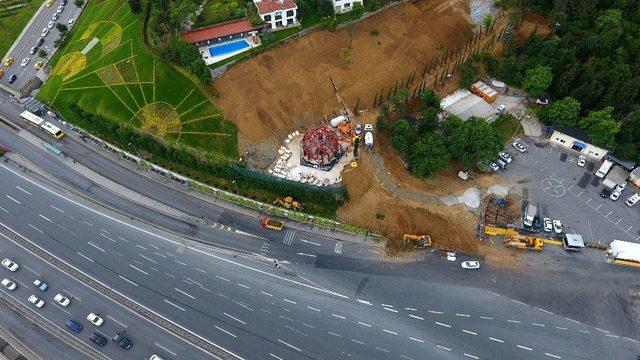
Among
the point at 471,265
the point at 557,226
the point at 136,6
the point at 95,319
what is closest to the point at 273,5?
the point at 136,6

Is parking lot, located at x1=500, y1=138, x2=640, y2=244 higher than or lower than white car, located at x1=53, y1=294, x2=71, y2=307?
higher

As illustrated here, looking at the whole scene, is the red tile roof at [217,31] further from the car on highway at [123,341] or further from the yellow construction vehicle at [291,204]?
the car on highway at [123,341]

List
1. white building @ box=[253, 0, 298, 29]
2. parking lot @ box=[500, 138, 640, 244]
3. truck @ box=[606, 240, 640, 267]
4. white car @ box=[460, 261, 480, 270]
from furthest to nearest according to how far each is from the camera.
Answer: white building @ box=[253, 0, 298, 29] < parking lot @ box=[500, 138, 640, 244] < white car @ box=[460, 261, 480, 270] < truck @ box=[606, 240, 640, 267]

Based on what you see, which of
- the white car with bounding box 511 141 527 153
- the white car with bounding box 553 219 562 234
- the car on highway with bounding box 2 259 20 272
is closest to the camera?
the car on highway with bounding box 2 259 20 272

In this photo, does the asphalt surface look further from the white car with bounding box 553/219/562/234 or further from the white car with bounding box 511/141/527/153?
the white car with bounding box 553/219/562/234

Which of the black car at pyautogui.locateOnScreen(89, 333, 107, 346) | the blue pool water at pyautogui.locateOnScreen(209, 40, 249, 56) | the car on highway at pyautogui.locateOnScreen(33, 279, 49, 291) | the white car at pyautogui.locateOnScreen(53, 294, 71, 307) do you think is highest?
the blue pool water at pyautogui.locateOnScreen(209, 40, 249, 56)

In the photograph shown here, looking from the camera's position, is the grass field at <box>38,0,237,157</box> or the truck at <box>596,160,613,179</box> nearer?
the truck at <box>596,160,613,179</box>

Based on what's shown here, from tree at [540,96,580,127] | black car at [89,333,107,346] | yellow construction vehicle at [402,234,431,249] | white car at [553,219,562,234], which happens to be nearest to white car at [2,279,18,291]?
black car at [89,333,107,346]
